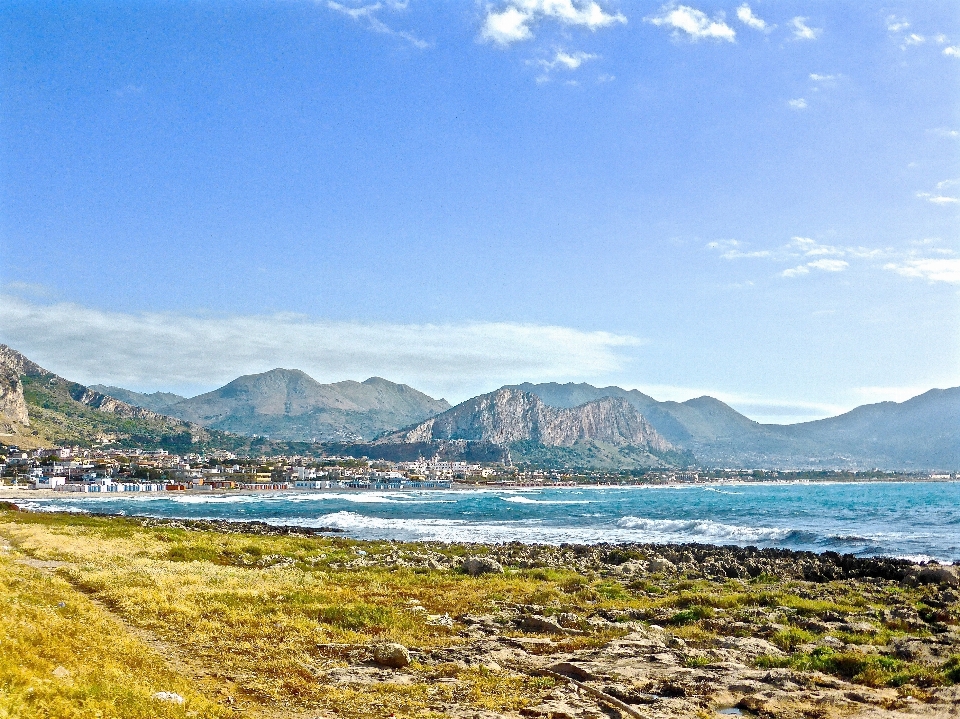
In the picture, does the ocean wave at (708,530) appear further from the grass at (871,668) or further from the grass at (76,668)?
the grass at (76,668)

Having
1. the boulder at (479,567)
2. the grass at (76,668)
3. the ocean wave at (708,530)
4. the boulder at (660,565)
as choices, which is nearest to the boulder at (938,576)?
the boulder at (660,565)

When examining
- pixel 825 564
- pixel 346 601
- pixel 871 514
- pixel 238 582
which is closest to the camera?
pixel 346 601

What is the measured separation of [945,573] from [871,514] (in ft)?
266

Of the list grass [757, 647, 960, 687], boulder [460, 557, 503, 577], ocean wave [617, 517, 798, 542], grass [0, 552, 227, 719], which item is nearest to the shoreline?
boulder [460, 557, 503, 577]

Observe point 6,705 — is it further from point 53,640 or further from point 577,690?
point 577,690

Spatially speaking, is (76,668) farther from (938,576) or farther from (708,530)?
(708,530)

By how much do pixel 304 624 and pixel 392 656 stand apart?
4848 mm

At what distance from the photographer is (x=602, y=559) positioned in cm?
4878

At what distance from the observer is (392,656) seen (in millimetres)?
18828

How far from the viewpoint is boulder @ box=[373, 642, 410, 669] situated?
61.3ft

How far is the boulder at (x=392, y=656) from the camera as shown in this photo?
18.7 m

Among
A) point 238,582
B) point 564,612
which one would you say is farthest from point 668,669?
point 238,582

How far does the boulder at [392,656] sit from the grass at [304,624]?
0.52 m

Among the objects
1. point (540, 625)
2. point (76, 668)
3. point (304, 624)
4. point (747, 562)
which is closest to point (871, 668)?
point (540, 625)
